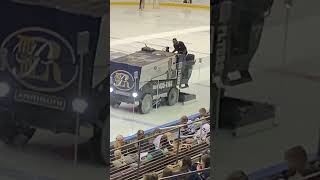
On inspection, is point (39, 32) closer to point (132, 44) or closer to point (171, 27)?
point (132, 44)

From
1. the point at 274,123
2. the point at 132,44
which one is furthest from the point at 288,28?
the point at 132,44

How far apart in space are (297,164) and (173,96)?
465 cm

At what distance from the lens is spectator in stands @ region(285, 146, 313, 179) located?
1387 mm

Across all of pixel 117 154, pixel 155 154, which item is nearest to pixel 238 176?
pixel 117 154

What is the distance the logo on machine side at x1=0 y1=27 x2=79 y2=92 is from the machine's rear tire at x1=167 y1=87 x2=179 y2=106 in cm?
453

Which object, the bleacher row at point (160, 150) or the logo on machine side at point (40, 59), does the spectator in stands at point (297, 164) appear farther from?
the bleacher row at point (160, 150)

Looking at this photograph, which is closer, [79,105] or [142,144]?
[79,105]

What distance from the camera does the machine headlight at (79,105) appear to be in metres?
1.36

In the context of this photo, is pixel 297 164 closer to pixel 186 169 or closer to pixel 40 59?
pixel 40 59

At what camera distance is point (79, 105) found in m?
1.36

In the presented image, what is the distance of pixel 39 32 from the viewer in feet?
4.50

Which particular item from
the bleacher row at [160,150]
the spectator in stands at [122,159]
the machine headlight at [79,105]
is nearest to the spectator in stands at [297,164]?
the machine headlight at [79,105]

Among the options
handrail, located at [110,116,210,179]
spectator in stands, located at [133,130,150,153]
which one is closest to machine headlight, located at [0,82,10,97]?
handrail, located at [110,116,210,179]

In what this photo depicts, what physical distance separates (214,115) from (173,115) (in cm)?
433
